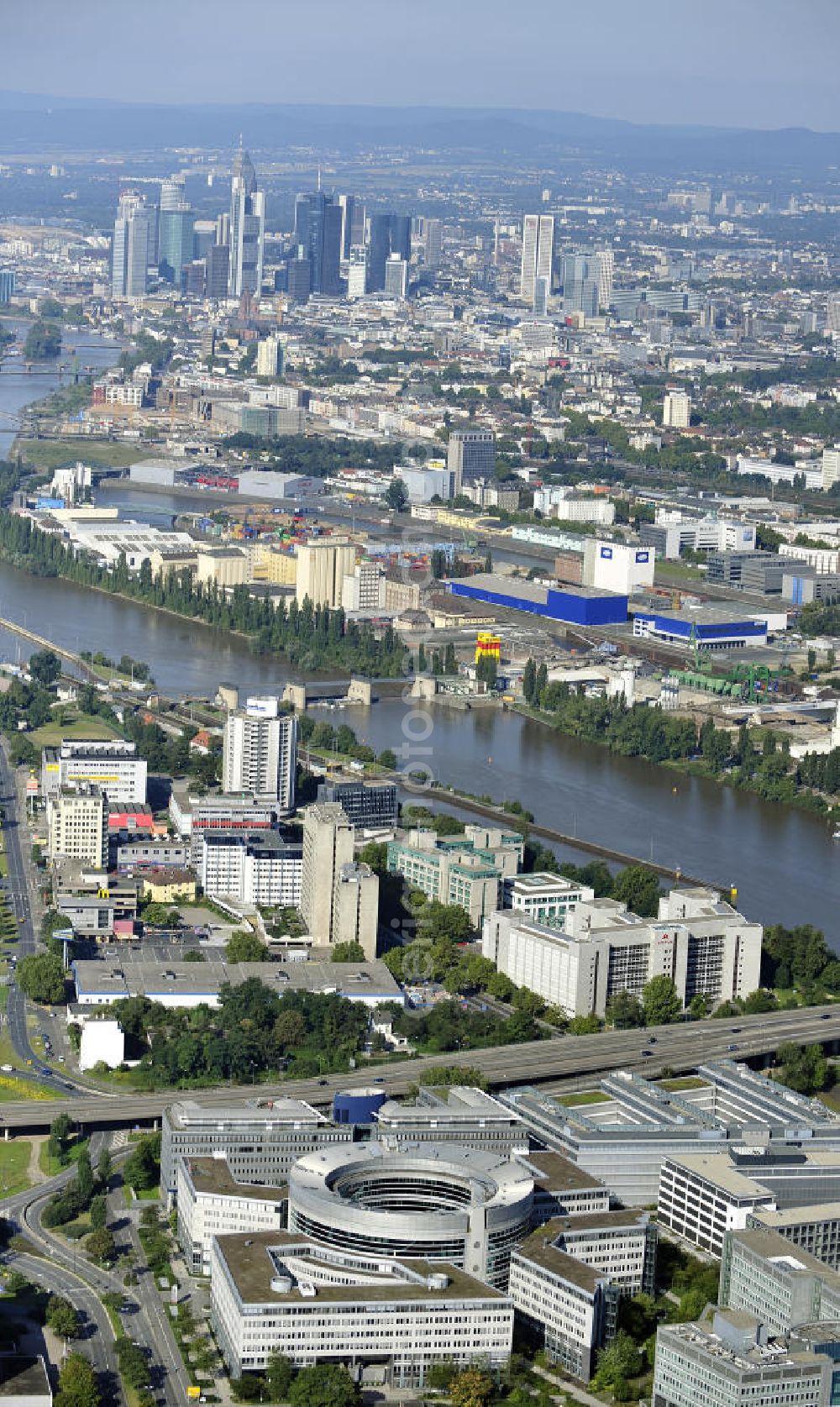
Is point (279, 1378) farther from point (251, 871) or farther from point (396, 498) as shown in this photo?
point (396, 498)

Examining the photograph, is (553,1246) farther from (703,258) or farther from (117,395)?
(703,258)

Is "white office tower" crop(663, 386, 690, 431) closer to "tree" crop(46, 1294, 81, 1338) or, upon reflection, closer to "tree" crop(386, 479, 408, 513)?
"tree" crop(386, 479, 408, 513)

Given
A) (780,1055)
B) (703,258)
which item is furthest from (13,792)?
(703,258)

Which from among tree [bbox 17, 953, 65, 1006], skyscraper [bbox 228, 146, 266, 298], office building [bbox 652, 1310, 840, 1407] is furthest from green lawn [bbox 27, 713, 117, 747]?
skyscraper [bbox 228, 146, 266, 298]

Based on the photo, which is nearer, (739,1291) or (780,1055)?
(739,1291)

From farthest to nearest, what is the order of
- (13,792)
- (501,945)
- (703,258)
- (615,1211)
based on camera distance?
(703,258), (13,792), (501,945), (615,1211)

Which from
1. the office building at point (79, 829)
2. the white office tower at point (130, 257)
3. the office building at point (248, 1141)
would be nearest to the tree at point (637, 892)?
the office building at point (79, 829)

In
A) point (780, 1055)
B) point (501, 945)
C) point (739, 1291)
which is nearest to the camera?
point (739, 1291)
